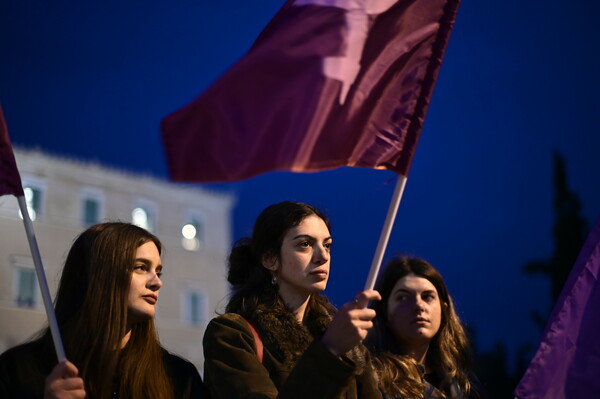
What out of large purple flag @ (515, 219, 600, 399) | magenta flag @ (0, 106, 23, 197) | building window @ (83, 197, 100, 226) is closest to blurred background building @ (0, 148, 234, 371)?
building window @ (83, 197, 100, 226)

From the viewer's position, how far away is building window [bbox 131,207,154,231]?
1248 centimetres

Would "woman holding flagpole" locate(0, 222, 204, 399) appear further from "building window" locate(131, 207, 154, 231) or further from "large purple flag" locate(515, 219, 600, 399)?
"building window" locate(131, 207, 154, 231)

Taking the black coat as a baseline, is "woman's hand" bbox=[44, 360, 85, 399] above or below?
above

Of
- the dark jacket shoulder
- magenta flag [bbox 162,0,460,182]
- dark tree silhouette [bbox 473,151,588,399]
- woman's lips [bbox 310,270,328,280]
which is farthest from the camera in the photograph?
dark tree silhouette [bbox 473,151,588,399]

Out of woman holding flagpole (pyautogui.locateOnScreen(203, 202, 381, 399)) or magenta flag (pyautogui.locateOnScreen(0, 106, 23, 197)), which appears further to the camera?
magenta flag (pyautogui.locateOnScreen(0, 106, 23, 197))

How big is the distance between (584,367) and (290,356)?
91cm

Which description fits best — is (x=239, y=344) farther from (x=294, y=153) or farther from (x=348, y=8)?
(x=348, y=8)

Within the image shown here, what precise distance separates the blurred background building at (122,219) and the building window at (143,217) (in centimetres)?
1

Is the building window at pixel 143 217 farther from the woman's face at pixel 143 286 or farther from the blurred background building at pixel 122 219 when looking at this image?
the woman's face at pixel 143 286

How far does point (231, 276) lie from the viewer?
3.30 m

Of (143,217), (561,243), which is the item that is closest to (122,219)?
(143,217)

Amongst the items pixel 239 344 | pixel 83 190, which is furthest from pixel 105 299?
pixel 83 190

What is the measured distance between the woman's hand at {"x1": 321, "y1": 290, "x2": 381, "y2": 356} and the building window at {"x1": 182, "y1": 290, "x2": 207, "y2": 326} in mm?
9848

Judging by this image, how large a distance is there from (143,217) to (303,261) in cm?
979
